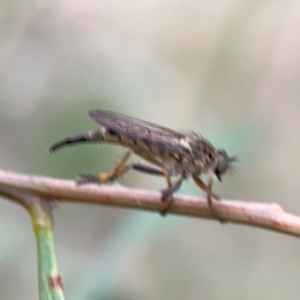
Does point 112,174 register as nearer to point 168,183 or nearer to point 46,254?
point 168,183

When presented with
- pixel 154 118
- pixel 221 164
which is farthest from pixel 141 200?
pixel 154 118

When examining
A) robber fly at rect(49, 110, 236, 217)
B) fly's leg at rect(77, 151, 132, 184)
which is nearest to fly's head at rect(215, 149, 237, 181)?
robber fly at rect(49, 110, 236, 217)

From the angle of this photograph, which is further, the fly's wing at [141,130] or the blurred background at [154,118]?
the blurred background at [154,118]

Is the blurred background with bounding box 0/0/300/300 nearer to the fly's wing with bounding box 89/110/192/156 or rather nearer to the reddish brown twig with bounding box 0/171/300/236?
the fly's wing with bounding box 89/110/192/156

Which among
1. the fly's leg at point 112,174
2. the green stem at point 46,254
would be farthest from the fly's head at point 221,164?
the green stem at point 46,254

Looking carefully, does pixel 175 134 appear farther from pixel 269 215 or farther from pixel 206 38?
pixel 206 38

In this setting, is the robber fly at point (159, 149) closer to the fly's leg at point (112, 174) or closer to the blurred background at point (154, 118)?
the fly's leg at point (112, 174)
